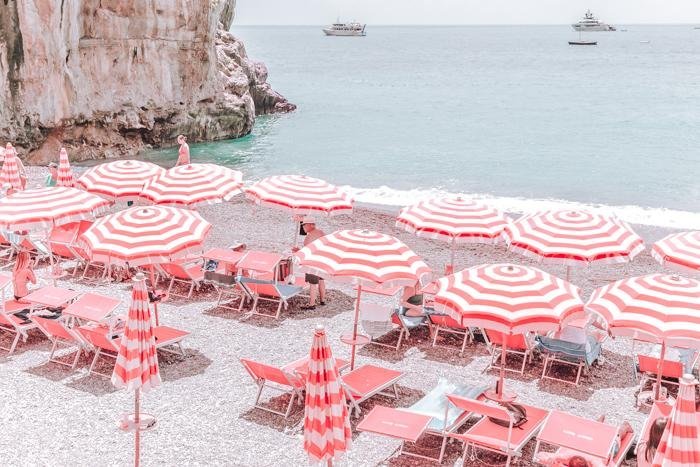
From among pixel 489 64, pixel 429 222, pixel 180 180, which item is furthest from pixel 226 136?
pixel 489 64

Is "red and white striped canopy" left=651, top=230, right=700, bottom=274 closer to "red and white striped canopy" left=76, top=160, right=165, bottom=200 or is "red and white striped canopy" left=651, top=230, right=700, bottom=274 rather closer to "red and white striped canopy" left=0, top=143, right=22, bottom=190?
"red and white striped canopy" left=76, top=160, right=165, bottom=200

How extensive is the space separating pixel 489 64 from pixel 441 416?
132474 millimetres

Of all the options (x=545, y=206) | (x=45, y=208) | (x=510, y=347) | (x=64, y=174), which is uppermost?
(x=45, y=208)

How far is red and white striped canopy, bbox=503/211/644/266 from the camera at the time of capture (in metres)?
11.1

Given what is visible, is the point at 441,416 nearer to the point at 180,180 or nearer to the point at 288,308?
the point at 288,308

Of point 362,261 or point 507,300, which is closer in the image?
point 507,300

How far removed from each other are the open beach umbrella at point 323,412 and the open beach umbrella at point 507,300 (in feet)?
7.21

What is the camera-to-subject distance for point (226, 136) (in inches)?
1876

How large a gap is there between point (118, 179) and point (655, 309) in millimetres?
11193

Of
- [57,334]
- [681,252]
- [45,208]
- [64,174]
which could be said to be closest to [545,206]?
[681,252]

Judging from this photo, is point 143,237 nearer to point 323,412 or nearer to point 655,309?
point 323,412

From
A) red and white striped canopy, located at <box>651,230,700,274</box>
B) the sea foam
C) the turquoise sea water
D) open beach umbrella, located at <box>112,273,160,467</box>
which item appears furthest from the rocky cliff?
red and white striped canopy, located at <box>651,230,700,274</box>

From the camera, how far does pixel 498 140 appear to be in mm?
51594

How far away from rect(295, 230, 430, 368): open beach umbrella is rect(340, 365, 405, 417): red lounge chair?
0.39 m
